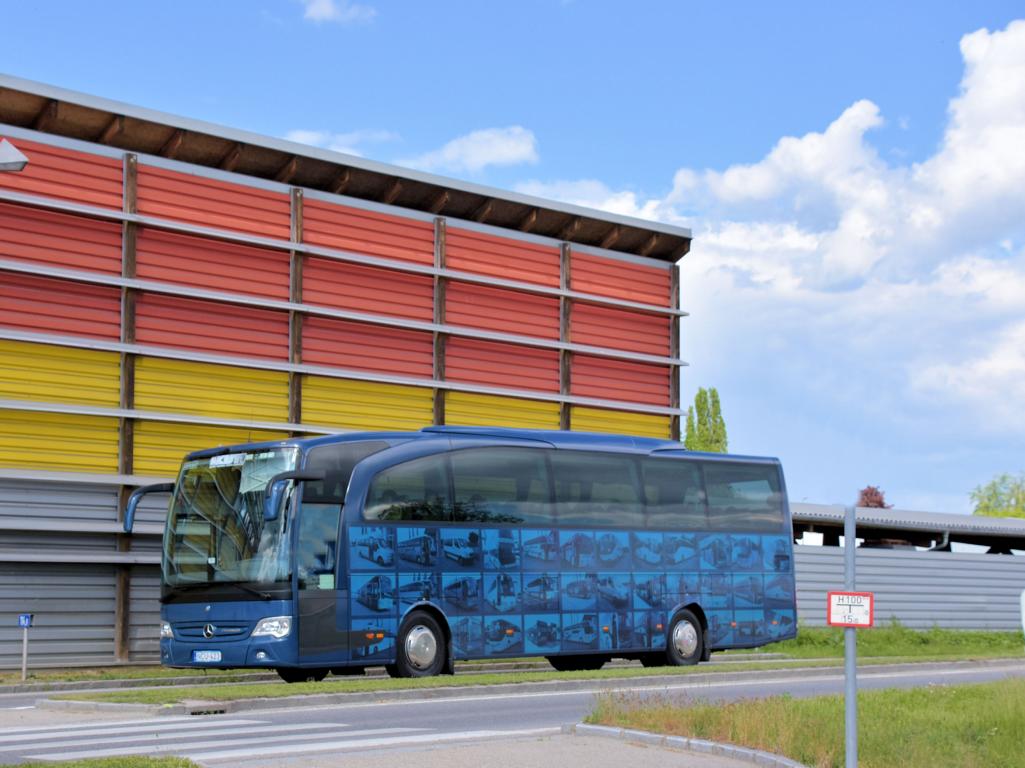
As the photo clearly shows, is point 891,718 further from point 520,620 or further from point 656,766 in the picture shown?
point 520,620

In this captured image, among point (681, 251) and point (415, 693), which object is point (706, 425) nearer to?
point (681, 251)

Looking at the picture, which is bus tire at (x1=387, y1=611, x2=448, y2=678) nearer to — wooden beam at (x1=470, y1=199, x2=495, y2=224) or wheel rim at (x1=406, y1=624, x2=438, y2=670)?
wheel rim at (x1=406, y1=624, x2=438, y2=670)

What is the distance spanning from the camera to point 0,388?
27719 mm

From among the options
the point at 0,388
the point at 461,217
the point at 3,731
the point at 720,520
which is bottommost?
the point at 3,731

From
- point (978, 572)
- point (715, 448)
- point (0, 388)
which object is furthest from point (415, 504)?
point (715, 448)

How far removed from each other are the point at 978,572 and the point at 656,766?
3570cm

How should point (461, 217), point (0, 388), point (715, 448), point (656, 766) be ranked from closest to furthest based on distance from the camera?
point (656, 766)
point (0, 388)
point (461, 217)
point (715, 448)

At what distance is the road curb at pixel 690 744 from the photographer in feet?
41.0

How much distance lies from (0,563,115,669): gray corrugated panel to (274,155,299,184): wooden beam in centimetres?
890

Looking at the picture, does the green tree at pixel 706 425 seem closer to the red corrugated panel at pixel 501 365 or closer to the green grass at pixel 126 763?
the red corrugated panel at pixel 501 365

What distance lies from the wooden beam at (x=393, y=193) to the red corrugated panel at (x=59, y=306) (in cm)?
684

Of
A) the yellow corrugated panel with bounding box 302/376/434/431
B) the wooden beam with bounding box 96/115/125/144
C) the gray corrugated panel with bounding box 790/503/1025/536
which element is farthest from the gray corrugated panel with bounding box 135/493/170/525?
the gray corrugated panel with bounding box 790/503/1025/536

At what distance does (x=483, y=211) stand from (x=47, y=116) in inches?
412

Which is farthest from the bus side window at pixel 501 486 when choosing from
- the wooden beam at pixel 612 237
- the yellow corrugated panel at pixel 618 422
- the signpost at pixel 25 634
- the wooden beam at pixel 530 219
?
the wooden beam at pixel 612 237
